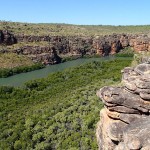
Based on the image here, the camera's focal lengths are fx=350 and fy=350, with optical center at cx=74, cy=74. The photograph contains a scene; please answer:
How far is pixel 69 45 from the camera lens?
554 ft

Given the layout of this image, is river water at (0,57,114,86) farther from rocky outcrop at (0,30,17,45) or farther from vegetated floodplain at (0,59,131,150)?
vegetated floodplain at (0,59,131,150)

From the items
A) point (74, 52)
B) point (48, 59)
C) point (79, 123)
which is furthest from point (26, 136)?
point (74, 52)

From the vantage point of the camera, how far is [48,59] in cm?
15312

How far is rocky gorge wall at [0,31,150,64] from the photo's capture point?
15000 cm

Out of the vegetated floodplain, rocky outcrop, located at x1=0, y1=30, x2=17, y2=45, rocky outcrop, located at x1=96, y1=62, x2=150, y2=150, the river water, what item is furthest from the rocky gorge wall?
rocky outcrop, located at x1=96, y1=62, x2=150, y2=150

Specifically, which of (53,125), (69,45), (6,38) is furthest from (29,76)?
(53,125)

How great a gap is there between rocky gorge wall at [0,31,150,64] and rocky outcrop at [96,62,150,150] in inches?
4763

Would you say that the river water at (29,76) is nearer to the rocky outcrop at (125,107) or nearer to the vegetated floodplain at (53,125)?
the vegetated floodplain at (53,125)

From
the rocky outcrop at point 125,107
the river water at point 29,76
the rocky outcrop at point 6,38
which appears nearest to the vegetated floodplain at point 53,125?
the rocky outcrop at point 125,107

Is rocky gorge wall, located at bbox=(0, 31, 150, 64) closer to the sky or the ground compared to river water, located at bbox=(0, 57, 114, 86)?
closer to the sky

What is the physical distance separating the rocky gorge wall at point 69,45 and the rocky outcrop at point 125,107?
121m

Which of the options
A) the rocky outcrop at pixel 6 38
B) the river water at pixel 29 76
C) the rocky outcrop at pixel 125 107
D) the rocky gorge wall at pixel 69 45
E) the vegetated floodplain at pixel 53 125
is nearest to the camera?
the rocky outcrop at pixel 125 107

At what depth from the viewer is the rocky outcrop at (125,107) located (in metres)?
21.2

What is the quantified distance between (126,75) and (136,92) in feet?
9.38
